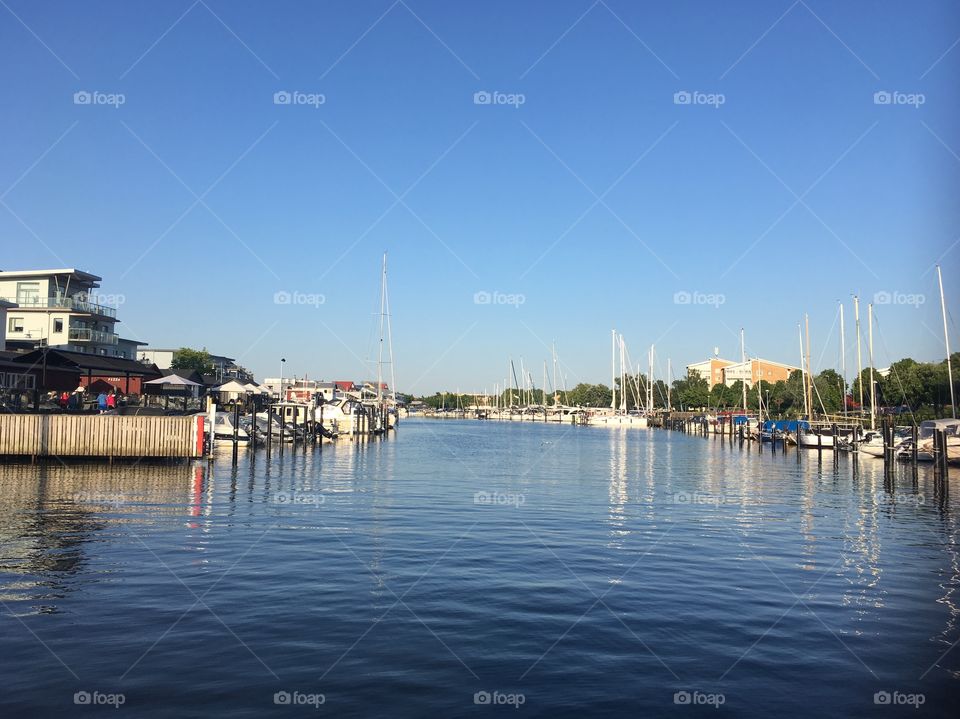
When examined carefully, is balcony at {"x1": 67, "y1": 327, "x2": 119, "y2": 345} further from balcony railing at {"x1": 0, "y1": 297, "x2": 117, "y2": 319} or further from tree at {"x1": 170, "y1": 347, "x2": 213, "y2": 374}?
tree at {"x1": 170, "y1": 347, "x2": 213, "y2": 374}

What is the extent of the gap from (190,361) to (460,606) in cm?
13101

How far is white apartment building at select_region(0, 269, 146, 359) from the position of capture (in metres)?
75.2

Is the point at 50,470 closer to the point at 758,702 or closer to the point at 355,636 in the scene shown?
the point at 355,636

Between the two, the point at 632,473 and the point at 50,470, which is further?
the point at 632,473

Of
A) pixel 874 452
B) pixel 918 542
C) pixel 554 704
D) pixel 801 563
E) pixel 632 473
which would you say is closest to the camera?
pixel 554 704

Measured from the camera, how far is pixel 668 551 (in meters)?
19.7

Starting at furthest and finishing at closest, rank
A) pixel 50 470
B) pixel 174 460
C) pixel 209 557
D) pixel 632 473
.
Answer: pixel 632 473, pixel 174 460, pixel 50 470, pixel 209 557

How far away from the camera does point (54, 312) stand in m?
76.0

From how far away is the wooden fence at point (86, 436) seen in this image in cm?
3559

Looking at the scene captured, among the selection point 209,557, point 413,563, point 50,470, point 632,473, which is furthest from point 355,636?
point 632,473

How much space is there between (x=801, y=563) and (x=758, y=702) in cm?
1003

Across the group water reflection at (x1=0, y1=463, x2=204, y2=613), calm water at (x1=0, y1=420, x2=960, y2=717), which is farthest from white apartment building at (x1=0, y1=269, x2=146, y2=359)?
calm water at (x1=0, y1=420, x2=960, y2=717)

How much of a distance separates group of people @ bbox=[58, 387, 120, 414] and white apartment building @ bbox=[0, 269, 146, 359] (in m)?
21.7

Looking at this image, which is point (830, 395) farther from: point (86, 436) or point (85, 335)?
point (86, 436)
